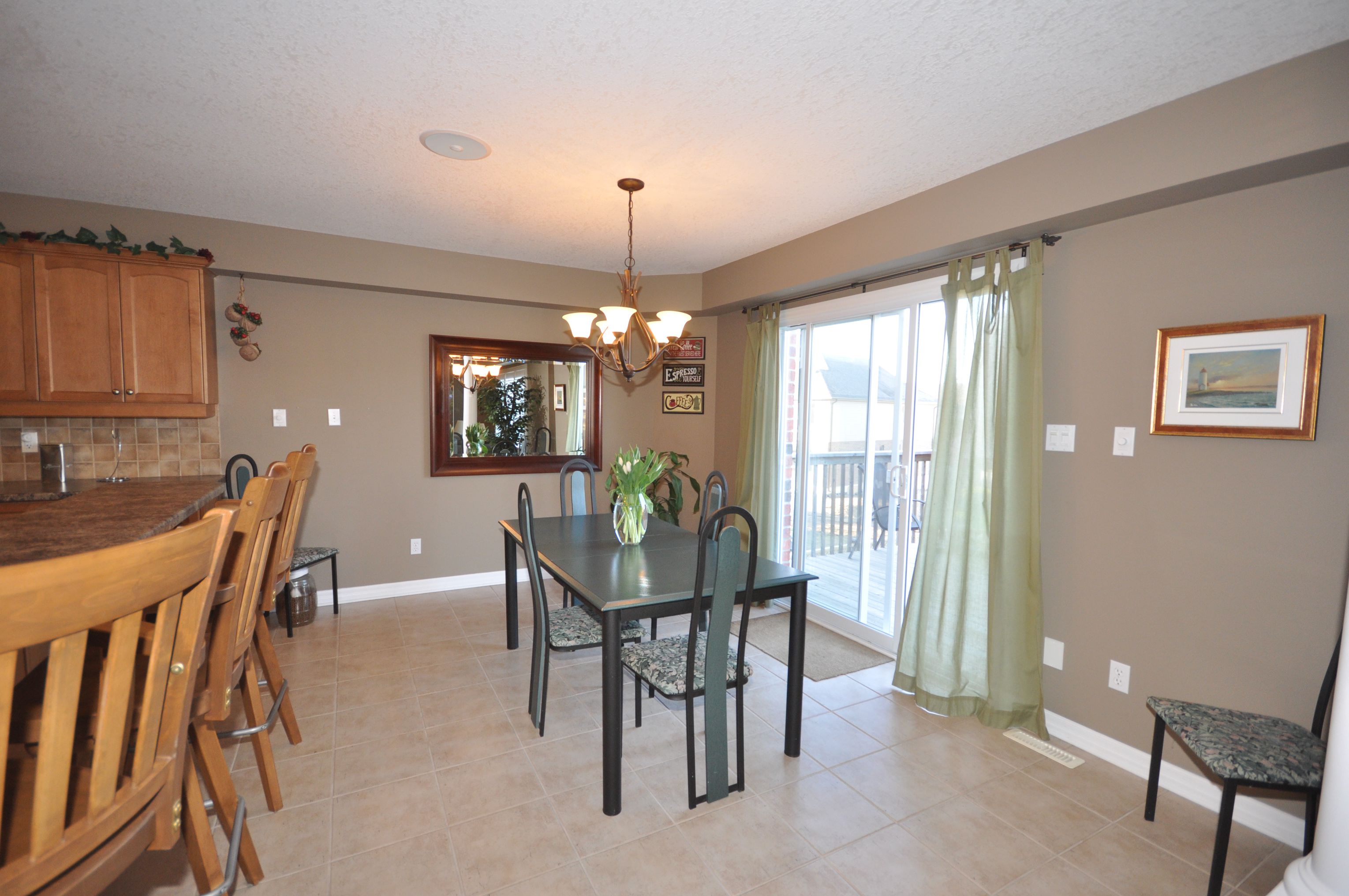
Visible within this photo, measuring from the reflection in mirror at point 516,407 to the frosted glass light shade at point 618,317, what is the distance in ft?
7.18

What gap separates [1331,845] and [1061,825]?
74 centimetres

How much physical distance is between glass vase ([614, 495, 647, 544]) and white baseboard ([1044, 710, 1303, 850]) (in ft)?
6.69

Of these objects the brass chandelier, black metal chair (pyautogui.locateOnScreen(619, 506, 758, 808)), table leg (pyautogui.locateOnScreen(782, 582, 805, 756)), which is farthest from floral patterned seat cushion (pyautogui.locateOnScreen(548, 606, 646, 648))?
the brass chandelier

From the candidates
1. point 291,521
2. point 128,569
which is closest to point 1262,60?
point 128,569

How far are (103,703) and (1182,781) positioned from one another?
3229 millimetres

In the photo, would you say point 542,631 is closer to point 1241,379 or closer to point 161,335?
point 1241,379

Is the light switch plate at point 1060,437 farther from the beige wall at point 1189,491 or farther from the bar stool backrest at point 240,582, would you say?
the bar stool backrest at point 240,582

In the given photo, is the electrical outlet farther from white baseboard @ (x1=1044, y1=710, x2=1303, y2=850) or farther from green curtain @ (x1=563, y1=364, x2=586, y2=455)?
green curtain @ (x1=563, y1=364, x2=586, y2=455)

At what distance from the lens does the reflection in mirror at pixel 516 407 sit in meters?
4.62

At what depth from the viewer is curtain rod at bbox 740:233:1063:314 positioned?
2645 mm

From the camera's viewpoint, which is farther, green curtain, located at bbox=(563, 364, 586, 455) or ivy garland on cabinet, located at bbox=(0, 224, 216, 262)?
green curtain, located at bbox=(563, 364, 586, 455)

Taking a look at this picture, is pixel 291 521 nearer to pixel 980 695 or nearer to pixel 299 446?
pixel 299 446

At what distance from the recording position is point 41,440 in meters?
3.46

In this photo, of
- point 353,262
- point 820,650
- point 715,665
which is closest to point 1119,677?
point 820,650
